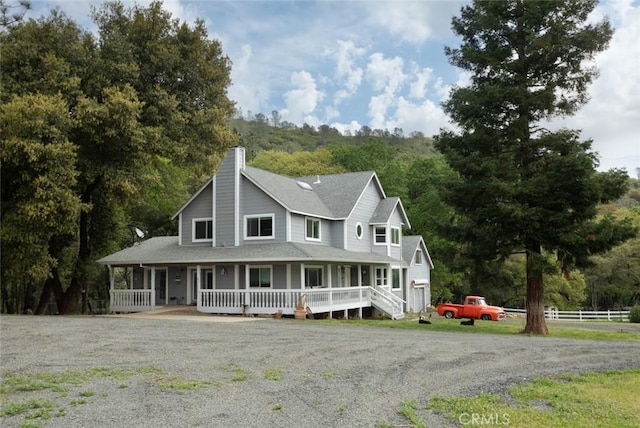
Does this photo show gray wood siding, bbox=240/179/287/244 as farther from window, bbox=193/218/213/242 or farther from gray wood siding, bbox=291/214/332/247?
window, bbox=193/218/213/242

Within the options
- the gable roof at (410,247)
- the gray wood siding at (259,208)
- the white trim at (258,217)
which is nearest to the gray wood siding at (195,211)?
the gray wood siding at (259,208)

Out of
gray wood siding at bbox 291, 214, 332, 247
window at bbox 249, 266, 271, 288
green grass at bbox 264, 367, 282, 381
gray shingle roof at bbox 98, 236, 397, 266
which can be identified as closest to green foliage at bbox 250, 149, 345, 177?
gray wood siding at bbox 291, 214, 332, 247

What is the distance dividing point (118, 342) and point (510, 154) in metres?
17.4

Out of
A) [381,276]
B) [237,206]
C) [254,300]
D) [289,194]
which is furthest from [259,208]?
[381,276]

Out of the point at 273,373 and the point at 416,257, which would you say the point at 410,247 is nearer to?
the point at 416,257

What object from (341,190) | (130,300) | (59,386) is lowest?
(130,300)

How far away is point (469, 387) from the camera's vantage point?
31.6ft

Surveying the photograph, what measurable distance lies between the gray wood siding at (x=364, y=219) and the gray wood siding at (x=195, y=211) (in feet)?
27.1

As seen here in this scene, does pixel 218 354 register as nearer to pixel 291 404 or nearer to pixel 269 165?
pixel 291 404

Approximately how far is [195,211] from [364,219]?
10693mm

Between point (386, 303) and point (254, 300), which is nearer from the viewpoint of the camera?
point (254, 300)

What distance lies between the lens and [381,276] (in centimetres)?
3603

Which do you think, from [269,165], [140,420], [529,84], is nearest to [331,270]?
[529,84]

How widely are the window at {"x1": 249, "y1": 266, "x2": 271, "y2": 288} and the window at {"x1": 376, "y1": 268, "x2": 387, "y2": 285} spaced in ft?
33.3
